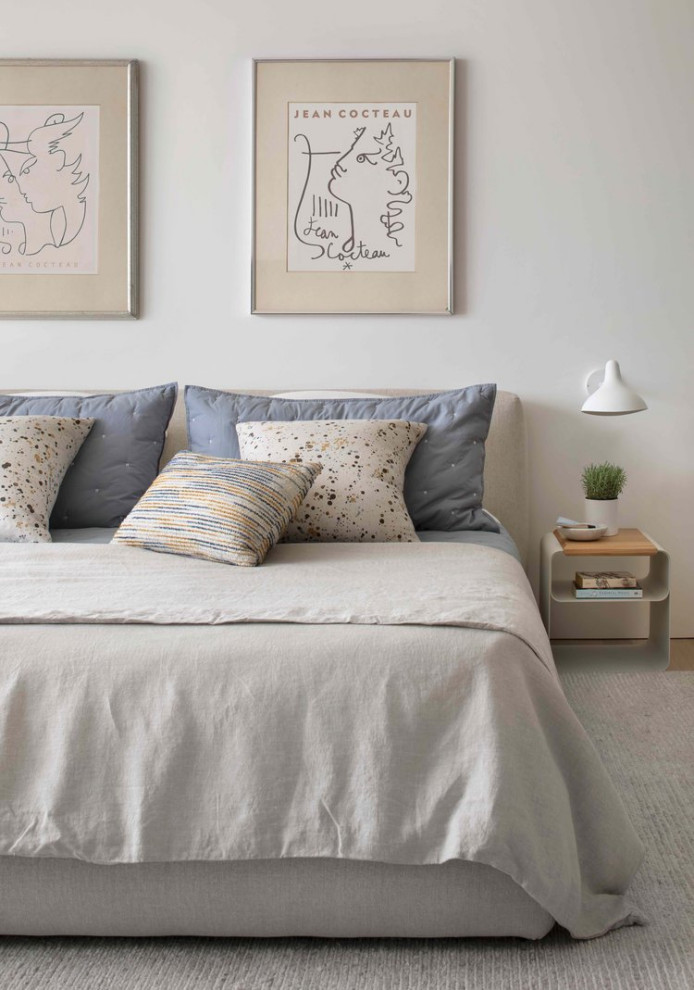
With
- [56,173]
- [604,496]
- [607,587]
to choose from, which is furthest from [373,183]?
[607,587]

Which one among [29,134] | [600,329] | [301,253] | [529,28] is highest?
[529,28]

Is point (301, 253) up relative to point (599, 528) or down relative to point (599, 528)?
up

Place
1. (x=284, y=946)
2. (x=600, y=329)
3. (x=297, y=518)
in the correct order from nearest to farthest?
(x=284, y=946)
(x=297, y=518)
(x=600, y=329)

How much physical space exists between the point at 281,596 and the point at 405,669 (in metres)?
0.36

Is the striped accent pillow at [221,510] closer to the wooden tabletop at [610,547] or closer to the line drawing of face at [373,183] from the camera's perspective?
the wooden tabletop at [610,547]

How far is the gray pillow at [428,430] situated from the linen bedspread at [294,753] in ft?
4.17

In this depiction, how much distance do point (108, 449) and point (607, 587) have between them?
167 centimetres

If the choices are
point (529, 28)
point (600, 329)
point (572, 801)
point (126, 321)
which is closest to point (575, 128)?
point (529, 28)

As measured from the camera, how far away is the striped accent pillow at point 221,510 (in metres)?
2.14

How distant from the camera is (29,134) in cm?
326

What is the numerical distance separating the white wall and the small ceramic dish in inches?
11.3

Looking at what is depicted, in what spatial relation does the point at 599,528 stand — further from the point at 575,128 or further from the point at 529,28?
the point at 529,28

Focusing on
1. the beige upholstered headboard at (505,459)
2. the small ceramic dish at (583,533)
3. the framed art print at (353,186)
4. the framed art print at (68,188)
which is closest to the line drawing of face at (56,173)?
the framed art print at (68,188)

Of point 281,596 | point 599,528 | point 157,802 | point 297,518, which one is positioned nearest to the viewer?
point 157,802
